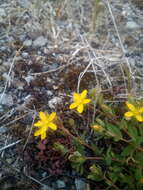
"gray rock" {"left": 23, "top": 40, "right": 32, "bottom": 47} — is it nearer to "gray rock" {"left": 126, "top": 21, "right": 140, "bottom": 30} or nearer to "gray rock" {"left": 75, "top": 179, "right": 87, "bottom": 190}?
"gray rock" {"left": 126, "top": 21, "right": 140, "bottom": 30}

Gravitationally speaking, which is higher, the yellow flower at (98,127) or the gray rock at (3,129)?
the yellow flower at (98,127)

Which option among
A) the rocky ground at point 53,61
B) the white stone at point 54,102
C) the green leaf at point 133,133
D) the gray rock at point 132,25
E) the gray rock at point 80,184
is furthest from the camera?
the gray rock at point 132,25

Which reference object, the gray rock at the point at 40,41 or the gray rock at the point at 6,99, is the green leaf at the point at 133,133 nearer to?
the gray rock at the point at 6,99

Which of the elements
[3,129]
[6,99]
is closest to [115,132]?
[3,129]

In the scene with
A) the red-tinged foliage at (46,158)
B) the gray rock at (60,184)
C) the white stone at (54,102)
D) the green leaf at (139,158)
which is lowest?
the gray rock at (60,184)

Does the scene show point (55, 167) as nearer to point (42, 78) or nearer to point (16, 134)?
point (16, 134)

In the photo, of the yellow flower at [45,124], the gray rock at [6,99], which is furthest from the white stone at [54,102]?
the yellow flower at [45,124]

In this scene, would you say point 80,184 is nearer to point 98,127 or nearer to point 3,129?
point 98,127

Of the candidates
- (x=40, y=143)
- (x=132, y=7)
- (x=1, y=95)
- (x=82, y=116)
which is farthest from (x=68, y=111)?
(x=132, y=7)
